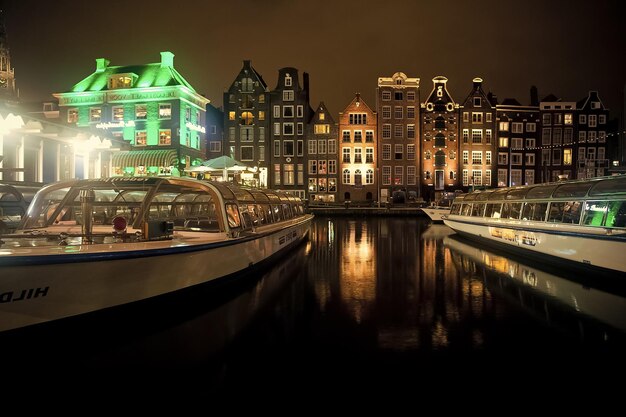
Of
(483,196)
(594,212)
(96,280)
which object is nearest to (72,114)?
(483,196)

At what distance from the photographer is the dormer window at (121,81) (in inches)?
1908

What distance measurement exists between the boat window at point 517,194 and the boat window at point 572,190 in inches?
103

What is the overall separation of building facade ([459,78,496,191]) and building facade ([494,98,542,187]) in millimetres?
1181

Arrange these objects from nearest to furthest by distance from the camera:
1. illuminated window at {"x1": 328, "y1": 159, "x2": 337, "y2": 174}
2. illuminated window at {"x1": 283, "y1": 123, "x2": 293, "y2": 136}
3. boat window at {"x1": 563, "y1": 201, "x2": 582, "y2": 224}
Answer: boat window at {"x1": 563, "y1": 201, "x2": 582, "y2": 224}
illuminated window at {"x1": 283, "y1": 123, "x2": 293, "y2": 136}
illuminated window at {"x1": 328, "y1": 159, "x2": 337, "y2": 174}

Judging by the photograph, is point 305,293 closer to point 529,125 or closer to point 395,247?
point 395,247

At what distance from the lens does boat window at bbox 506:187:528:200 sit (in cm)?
1855

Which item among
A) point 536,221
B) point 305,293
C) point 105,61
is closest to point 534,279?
point 536,221

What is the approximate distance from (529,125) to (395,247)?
5832 centimetres

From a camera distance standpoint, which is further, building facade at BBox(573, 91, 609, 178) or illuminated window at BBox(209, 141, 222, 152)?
building facade at BBox(573, 91, 609, 178)

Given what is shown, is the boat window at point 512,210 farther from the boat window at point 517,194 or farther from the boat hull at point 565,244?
the boat hull at point 565,244

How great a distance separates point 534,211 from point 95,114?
4743cm

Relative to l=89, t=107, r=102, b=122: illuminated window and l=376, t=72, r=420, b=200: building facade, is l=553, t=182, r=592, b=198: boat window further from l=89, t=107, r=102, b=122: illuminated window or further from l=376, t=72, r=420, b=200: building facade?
l=376, t=72, r=420, b=200: building facade

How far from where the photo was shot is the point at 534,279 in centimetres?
1259

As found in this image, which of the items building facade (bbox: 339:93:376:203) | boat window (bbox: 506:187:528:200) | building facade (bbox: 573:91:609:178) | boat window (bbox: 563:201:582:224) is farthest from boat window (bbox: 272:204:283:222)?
building facade (bbox: 573:91:609:178)
